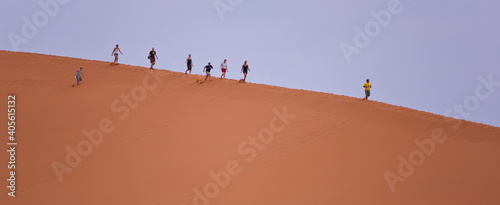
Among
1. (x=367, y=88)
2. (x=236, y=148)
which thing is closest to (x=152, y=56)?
(x=236, y=148)

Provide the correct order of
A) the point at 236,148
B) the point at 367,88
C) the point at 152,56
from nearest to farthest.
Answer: the point at 236,148, the point at 367,88, the point at 152,56

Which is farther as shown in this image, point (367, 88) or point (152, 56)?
point (152, 56)

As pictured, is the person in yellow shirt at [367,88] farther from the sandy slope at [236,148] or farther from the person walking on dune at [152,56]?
the person walking on dune at [152,56]

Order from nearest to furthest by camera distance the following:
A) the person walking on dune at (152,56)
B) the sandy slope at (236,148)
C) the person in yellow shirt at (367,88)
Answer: the sandy slope at (236,148) → the person in yellow shirt at (367,88) → the person walking on dune at (152,56)

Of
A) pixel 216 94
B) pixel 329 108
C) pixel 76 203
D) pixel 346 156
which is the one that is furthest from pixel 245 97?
pixel 76 203

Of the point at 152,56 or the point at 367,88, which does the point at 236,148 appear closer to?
the point at 367,88

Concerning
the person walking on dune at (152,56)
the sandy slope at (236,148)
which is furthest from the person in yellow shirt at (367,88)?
the person walking on dune at (152,56)

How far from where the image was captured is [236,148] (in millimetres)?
12578

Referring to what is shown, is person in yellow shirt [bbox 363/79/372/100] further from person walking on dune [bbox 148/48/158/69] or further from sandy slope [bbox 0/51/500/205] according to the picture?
person walking on dune [bbox 148/48/158/69]

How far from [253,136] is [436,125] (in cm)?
643

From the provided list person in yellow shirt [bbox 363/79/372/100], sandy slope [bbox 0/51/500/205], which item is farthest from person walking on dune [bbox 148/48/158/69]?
person in yellow shirt [bbox 363/79/372/100]

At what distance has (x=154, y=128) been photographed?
13.6 meters

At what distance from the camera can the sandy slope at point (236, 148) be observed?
33.9ft

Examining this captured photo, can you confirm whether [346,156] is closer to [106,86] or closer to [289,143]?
[289,143]
